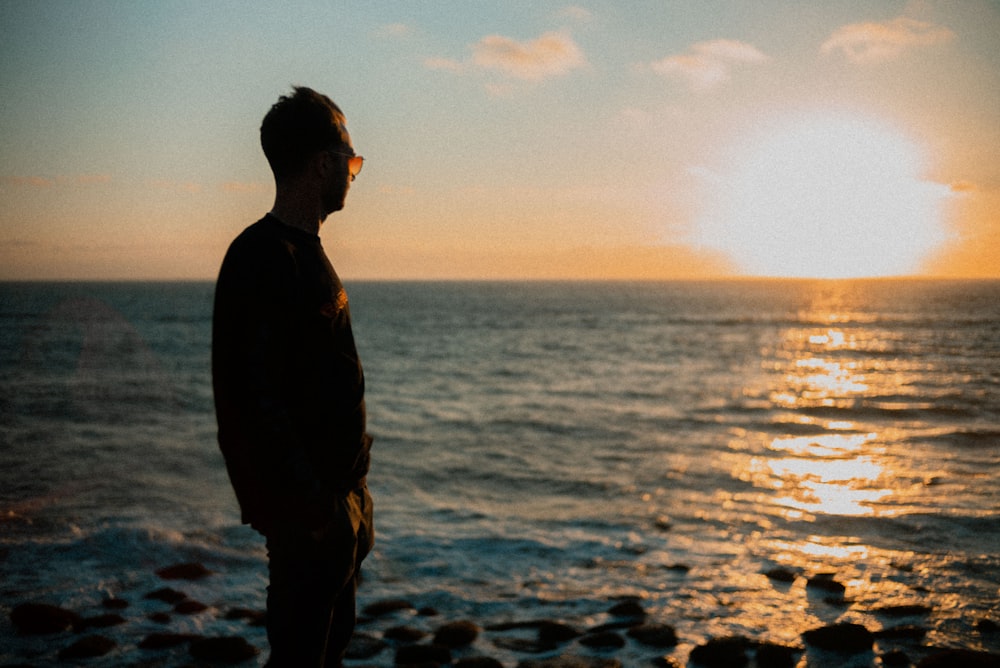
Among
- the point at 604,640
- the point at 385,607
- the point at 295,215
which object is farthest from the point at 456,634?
the point at 295,215

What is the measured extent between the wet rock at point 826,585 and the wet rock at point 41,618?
702 centimetres

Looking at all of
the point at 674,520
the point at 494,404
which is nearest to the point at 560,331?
the point at 494,404

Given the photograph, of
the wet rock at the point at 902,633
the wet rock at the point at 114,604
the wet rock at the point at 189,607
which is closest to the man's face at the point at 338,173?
Result: the wet rock at the point at 189,607

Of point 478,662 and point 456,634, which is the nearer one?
point 478,662

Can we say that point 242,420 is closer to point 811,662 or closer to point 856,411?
point 811,662

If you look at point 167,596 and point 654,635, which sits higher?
point 654,635

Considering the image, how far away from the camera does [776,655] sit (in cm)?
550

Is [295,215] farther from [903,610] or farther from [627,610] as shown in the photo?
[903,610]

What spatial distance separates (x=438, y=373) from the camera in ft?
111

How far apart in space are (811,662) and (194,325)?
72531 millimetres

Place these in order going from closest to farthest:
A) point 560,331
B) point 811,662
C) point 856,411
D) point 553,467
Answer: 1. point 811,662
2. point 553,467
3. point 856,411
4. point 560,331

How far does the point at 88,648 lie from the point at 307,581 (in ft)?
14.3

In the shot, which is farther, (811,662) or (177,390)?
(177,390)

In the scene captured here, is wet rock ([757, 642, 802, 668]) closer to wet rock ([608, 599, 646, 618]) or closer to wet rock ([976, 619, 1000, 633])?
wet rock ([608, 599, 646, 618])
